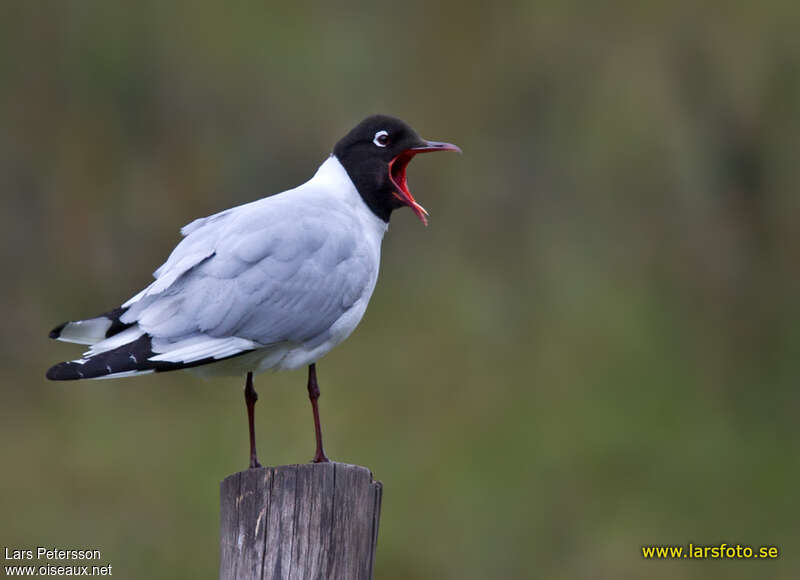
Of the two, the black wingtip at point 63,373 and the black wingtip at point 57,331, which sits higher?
the black wingtip at point 57,331

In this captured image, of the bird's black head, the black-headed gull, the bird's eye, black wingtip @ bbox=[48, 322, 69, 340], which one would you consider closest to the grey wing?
the black-headed gull

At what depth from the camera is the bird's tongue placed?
490 centimetres

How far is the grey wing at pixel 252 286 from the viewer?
4.12 metres

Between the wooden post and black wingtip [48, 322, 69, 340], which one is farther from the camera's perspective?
black wingtip [48, 322, 69, 340]

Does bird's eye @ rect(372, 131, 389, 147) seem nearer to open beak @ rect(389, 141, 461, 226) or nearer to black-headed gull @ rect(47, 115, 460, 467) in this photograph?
open beak @ rect(389, 141, 461, 226)

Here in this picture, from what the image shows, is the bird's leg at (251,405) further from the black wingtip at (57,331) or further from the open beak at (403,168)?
the open beak at (403,168)

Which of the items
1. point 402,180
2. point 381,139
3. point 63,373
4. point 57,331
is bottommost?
point 63,373

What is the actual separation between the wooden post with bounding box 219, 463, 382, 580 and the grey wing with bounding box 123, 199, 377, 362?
0.57 meters

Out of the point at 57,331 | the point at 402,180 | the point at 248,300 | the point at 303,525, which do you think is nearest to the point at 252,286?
the point at 248,300

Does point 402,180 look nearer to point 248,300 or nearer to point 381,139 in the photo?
point 381,139

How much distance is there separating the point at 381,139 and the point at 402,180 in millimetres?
263

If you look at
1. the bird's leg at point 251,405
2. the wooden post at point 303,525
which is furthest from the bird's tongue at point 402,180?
the wooden post at point 303,525

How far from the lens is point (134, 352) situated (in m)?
3.98

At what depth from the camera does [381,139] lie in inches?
194
